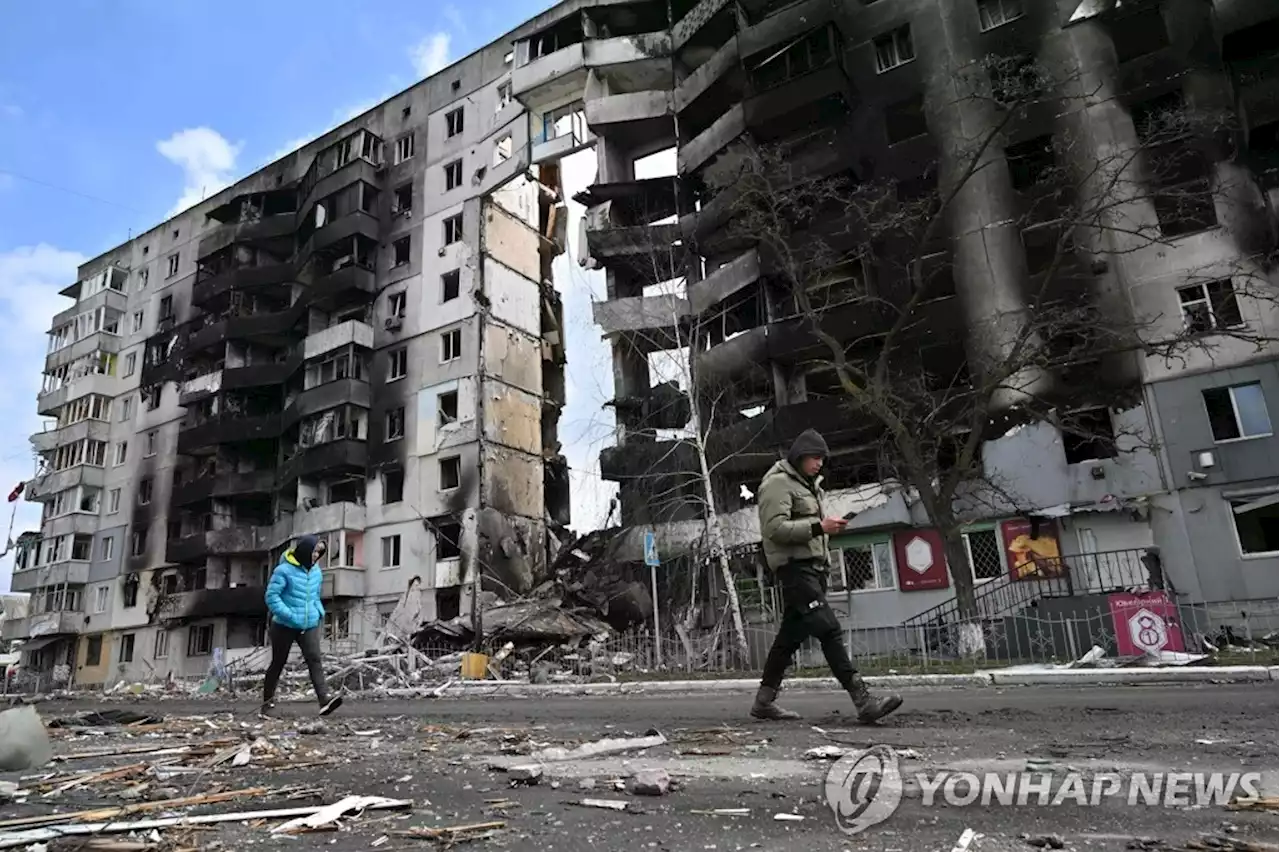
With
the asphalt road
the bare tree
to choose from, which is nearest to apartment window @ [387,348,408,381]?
the bare tree

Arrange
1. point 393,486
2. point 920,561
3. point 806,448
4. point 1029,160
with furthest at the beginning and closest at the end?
1. point 393,486
2. point 1029,160
3. point 920,561
4. point 806,448

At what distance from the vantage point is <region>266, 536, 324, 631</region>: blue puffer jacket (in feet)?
28.8

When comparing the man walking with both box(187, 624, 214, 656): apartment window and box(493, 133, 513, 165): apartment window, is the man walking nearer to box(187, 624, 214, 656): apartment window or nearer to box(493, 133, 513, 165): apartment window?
box(493, 133, 513, 165): apartment window

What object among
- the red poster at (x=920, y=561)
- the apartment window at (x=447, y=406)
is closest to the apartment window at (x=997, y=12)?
the red poster at (x=920, y=561)

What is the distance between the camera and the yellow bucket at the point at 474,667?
20.1m

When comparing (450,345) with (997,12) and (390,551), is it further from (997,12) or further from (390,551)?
(997,12)

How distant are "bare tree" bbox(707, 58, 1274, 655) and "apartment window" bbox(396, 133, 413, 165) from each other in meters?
22.1

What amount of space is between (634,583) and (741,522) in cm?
484

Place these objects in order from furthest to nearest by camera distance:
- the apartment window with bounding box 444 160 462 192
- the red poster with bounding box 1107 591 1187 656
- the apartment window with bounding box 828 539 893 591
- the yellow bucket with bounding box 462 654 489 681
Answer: the apartment window with bounding box 444 160 462 192 → the apartment window with bounding box 828 539 893 591 → the yellow bucket with bounding box 462 654 489 681 → the red poster with bounding box 1107 591 1187 656

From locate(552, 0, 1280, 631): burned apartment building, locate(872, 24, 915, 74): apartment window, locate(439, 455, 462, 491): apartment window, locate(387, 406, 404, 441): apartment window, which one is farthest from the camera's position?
locate(387, 406, 404, 441): apartment window

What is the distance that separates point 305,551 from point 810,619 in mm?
5860

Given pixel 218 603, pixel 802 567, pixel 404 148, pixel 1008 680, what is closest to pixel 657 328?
pixel 1008 680

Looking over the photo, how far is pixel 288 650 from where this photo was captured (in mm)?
8867

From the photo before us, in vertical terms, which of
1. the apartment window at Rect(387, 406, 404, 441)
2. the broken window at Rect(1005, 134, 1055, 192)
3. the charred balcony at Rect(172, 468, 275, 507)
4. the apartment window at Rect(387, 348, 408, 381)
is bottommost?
the charred balcony at Rect(172, 468, 275, 507)
